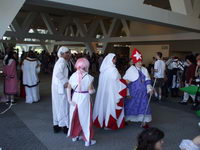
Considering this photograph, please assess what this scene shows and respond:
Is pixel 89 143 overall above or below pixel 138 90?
below

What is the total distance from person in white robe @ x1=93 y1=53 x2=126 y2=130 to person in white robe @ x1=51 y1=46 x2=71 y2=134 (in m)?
0.68

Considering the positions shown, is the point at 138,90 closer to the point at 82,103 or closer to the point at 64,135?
the point at 82,103

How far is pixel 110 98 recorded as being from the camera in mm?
4797

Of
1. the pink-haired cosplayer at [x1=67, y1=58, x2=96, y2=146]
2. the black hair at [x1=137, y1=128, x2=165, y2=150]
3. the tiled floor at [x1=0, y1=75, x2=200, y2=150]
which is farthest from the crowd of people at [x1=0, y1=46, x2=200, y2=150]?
the black hair at [x1=137, y1=128, x2=165, y2=150]

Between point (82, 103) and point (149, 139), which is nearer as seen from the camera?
point (149, 139)

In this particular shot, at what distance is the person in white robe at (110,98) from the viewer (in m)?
4.78

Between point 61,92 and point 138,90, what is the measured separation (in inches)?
60.5

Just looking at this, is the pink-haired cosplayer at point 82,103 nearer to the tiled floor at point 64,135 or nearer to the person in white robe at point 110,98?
the tiled floor at point 64,135

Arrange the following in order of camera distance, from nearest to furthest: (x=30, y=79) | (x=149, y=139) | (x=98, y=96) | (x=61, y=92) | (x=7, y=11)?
(x=149, y=139)
(x=61, y=92)
(x=98, y=96)
(x=7, y=11)
(x=30, y=79)

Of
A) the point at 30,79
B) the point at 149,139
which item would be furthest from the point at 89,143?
the point at 30,79

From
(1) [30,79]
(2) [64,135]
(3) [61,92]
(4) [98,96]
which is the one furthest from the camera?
(1) [30,79]

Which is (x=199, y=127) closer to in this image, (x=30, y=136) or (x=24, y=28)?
(x=30, y=136)

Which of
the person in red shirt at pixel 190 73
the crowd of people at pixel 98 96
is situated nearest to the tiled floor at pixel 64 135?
the crowd of people at pixel 98 96

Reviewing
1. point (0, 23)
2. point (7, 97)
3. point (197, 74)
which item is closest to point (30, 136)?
point (0, 23)
